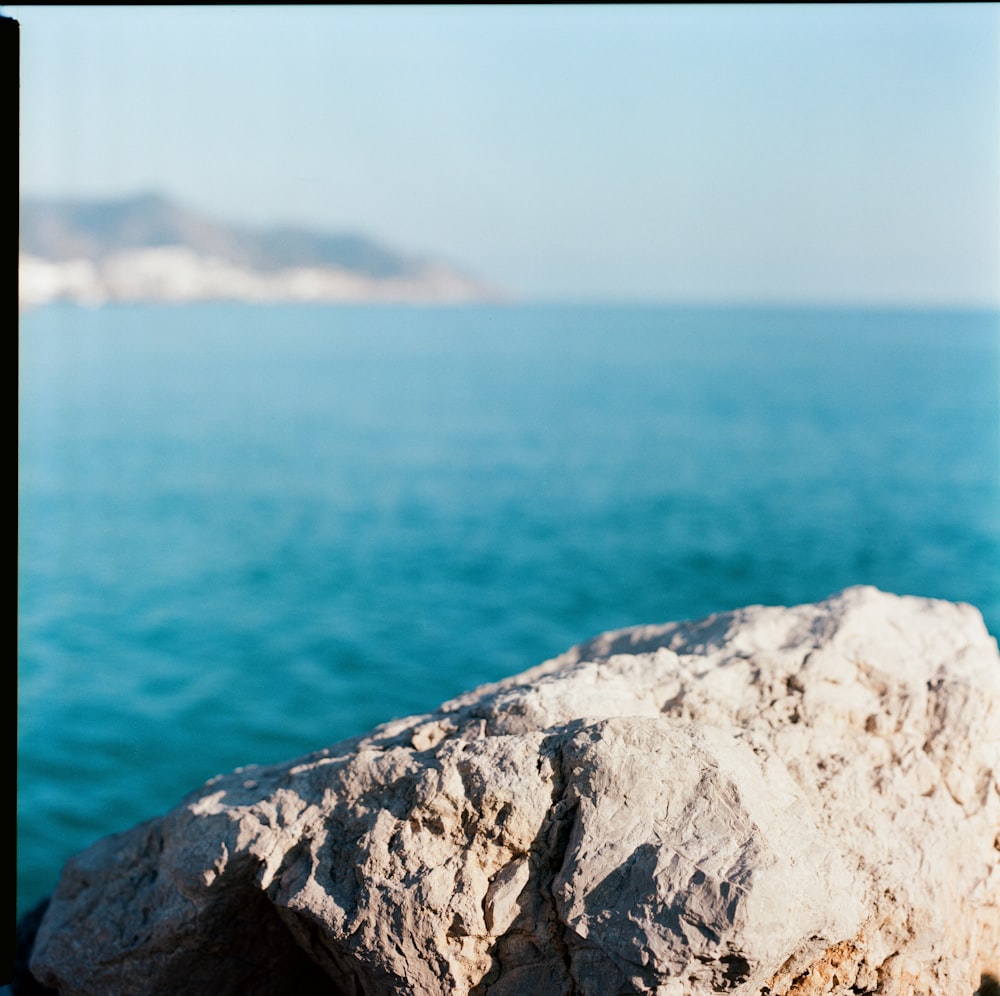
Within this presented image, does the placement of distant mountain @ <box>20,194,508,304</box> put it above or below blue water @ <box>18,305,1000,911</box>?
above

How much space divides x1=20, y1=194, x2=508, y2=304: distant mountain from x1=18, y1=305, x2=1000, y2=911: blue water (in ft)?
8.27

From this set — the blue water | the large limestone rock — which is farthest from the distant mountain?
the large limestone rock

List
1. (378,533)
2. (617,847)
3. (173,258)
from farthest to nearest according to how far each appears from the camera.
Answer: (173,258) < (378,533) < (617,847)

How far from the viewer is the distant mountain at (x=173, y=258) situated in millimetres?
28016

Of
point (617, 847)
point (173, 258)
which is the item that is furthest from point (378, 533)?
point (173, 258)

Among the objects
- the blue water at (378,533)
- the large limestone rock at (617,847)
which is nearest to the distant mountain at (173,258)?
the blue water at (378,533)

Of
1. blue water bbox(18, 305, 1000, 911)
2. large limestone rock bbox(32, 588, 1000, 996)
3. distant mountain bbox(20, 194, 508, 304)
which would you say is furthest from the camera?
distant mountain bbox(20, 194, 508, 304)

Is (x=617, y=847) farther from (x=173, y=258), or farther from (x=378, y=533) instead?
(x=173, y=258)

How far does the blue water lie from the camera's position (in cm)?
872

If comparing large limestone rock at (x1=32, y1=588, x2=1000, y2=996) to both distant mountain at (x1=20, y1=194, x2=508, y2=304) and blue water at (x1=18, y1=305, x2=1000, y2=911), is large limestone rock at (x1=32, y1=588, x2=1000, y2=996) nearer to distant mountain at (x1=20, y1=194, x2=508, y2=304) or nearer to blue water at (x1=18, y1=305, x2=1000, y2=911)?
blue water at (x1=18, y1=305, x2=1000, y2=911)

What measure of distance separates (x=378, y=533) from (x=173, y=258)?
74.5ft

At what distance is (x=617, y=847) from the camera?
2.57 m

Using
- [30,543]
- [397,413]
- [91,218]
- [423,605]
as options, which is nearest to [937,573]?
[423,605]

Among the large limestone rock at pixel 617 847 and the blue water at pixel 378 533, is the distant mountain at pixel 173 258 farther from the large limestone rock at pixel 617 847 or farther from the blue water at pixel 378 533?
the large limestone rock at pixel 617 847
